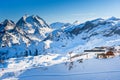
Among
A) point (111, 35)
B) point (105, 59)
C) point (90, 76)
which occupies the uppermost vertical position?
point (111, 35)

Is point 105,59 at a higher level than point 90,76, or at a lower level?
higher

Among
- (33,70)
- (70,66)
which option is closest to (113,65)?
(70,66)

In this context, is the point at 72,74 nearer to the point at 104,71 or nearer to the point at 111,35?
the point at 104,71

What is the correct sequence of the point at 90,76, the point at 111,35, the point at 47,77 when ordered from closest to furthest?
the point at 90,76
the point at 47,77
the point at 111,35

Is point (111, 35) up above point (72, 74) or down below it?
above

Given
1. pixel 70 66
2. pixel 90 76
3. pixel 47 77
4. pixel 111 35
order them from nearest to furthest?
1. pixel 90 76
2. pixel 47 77
3. pixel 70 66
4. pixel 111 35

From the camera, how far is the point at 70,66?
24562 mm

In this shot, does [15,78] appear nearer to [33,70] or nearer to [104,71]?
[33,70]

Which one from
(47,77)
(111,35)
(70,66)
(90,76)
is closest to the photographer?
(90,76)

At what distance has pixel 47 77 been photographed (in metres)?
23.1

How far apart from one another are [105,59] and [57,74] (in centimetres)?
511

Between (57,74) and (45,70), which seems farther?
(45,70)

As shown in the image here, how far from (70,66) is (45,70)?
105 inches

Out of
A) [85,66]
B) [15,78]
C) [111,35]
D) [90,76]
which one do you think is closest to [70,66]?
[85,66]
